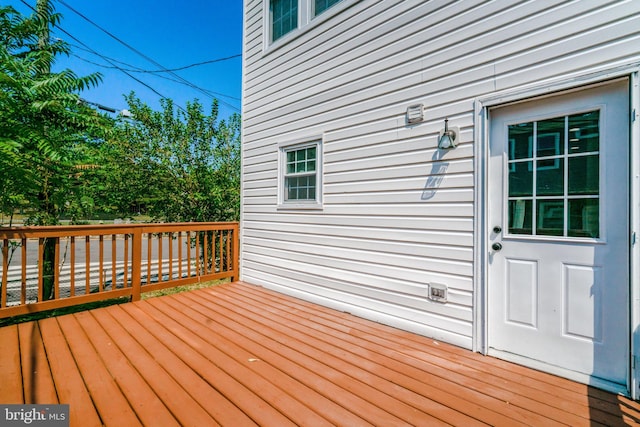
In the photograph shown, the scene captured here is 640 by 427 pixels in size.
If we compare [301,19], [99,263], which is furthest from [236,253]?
[301,19]

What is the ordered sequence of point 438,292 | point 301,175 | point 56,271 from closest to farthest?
point 438,292 → point 56,271 → point 301,175

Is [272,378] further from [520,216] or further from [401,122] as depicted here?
[401,122]

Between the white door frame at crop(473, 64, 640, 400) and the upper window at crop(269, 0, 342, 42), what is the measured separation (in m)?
2.46

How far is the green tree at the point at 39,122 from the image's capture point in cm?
273

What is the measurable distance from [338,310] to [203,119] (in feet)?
16.7

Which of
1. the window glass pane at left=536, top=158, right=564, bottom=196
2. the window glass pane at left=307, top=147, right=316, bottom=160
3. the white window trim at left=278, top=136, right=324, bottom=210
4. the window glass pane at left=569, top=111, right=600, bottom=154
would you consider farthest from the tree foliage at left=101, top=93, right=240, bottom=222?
the window glass pane at left=569, top=111, right=600, bottom=154

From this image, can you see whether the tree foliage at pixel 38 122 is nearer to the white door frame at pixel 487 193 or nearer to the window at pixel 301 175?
the window at pixel 301 175

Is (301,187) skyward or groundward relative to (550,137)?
groundward

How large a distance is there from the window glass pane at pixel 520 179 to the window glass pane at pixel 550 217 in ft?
0.41

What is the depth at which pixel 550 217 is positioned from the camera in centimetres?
211

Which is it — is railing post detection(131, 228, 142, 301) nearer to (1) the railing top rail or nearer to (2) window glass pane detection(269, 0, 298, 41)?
(1) the railing top rail

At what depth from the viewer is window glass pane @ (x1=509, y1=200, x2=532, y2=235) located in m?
2.20

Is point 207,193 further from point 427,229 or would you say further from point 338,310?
point 427,229

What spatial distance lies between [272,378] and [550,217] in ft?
7.37
